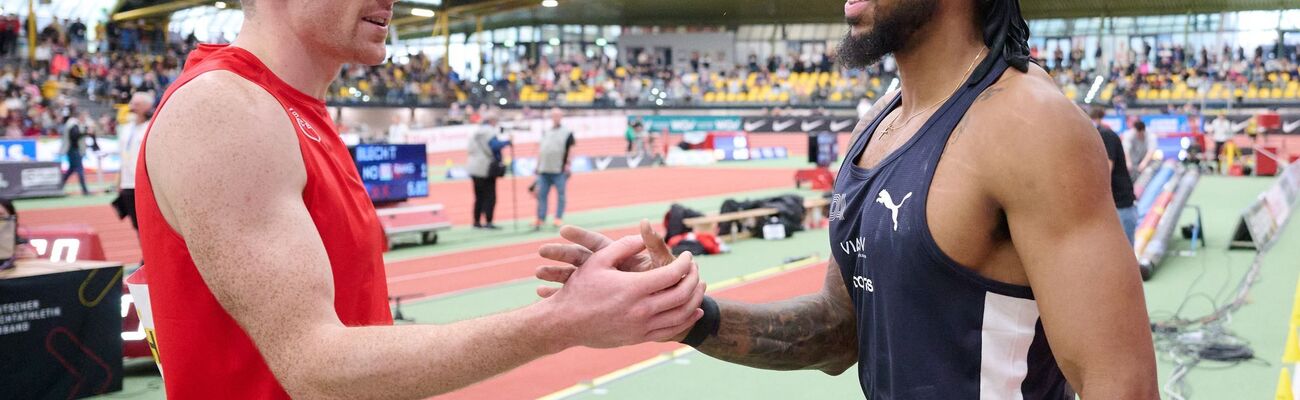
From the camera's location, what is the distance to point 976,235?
2049 millimetres

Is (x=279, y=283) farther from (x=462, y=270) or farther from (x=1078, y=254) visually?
(x=462, y=270)

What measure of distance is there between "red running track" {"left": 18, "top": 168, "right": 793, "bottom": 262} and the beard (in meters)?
12.5

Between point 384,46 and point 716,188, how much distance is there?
20.6 metres

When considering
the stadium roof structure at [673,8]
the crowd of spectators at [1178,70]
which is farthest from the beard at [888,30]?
the crowd of spectators at [1178,70]

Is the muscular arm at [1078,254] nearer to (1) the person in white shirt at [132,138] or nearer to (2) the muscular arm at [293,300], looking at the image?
(2) the muscular arm at [293,300]

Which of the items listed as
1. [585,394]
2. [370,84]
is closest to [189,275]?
[585,394]

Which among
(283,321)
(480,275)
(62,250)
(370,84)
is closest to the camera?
(283,321)

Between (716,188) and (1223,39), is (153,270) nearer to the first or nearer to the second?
(716,188)

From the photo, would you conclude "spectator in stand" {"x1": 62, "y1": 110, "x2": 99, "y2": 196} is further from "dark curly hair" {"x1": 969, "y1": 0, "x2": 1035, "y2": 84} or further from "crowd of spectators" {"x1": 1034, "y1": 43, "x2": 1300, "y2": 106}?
"crowd of spectators" {"x1": 1034, "y1": 43, "x2": 1300, "y2": 106}

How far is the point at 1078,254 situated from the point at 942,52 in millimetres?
694

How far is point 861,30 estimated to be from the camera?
252 centimetres

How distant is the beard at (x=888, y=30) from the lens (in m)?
2.40

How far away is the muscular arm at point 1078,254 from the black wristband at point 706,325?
2.75 feet

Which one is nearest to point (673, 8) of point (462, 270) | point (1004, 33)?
point (462, 270)
